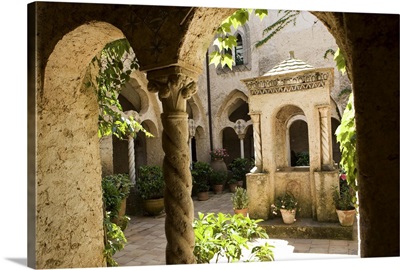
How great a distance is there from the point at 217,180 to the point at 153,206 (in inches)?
158

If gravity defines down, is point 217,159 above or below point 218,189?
above

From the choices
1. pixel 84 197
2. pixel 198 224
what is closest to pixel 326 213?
pixel 198 224

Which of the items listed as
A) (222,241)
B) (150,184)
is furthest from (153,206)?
(222,241)

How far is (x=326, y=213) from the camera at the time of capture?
7.07 meters

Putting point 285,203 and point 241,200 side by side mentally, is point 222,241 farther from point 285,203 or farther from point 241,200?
point 241,200

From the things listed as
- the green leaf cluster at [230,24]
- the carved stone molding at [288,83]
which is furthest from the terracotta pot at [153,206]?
the green leaf cluster at [230,24]

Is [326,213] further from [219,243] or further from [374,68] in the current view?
[374,68]

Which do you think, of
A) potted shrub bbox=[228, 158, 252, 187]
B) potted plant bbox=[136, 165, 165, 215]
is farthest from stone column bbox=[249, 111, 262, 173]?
potted shrub bbox=[228, 158, 252, 187]

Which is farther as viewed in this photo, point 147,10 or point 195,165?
point 195,165

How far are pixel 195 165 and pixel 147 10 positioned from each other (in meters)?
9.81

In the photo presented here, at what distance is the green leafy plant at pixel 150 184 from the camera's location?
866 cm

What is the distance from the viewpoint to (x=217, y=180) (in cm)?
1219

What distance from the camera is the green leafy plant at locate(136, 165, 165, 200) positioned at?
8656 millimetres

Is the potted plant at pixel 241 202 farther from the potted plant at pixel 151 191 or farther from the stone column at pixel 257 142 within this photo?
the potted plant at pixel 151 191
